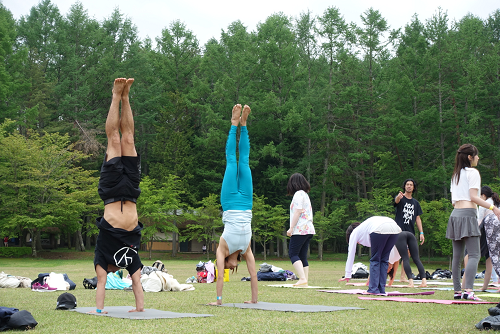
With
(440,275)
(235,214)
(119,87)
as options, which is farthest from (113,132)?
(440,275)

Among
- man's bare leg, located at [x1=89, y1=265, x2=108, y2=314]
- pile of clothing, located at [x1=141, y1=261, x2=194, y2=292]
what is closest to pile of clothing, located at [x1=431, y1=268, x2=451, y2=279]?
pile of clothing, located at [x1=141, y1=261, x2=194, y2=292]

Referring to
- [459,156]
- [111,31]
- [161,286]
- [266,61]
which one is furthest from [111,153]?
[111,31]

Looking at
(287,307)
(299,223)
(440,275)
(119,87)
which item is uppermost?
(119,87)

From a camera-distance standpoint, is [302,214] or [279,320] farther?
[302,214]

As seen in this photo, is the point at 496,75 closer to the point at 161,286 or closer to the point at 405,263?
the point at 405,263

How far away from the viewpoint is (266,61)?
45594 millimetres

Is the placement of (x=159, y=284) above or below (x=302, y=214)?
below

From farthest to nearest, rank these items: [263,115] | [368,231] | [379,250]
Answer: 1. [263,115]
2. [368,231]
3. [379,250]

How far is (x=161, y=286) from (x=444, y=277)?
928cm

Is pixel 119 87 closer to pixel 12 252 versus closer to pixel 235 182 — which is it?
pixel 235 182

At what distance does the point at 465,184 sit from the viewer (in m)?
8.05

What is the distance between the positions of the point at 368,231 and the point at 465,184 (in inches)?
83.4

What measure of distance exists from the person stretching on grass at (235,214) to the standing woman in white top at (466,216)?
10.6ft

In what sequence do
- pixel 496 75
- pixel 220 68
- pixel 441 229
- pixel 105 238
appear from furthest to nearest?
pixel 220 68 < pixel 496 75 < pixel 441 229 < pixel 105 238
